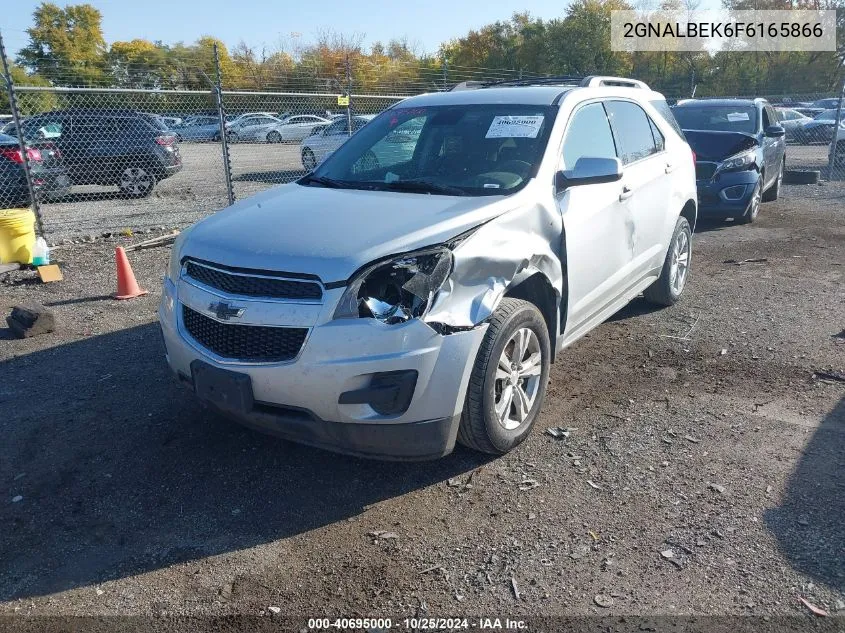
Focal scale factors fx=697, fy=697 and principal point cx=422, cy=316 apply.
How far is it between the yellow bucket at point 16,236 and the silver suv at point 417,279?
4.56 m

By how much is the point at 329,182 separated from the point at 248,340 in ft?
5.25

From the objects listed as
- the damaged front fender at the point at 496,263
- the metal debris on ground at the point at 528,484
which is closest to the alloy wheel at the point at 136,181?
the damaged front fender at the point at 496,263

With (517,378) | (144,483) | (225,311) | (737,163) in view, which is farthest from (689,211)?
(144,483)

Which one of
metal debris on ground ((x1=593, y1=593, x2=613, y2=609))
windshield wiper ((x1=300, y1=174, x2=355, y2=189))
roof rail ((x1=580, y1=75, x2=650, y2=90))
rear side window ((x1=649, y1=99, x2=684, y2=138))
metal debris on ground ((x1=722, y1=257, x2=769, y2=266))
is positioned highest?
roof rail ((x1=580, y1=75, x2=650, y2=90))

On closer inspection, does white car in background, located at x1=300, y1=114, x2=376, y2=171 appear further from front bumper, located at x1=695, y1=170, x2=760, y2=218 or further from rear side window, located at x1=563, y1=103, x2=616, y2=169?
rear side window, located at x1=563, y1=103, x2=616, y2=169

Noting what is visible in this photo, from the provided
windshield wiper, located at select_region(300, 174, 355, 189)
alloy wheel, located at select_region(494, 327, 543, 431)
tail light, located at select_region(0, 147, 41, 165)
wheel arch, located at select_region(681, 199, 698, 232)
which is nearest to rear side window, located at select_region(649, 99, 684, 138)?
wheel arch, located at select_region(681, 199, 698, 232)

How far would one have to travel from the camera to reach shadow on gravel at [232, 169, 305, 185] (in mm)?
15078

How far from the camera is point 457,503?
3.28 meters

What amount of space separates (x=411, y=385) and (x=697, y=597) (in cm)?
138

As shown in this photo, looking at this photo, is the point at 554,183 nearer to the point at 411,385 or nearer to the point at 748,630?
the point at 411,385

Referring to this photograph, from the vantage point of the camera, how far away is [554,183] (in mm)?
3975

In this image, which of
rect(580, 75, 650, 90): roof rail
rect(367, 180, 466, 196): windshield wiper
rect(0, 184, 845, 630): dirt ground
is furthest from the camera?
rect(580, 75, 650, 90): roof rail

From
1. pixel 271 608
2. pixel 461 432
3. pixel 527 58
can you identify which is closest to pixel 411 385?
pixel 461 432

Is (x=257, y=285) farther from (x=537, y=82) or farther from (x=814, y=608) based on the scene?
(x=537, y=82)
